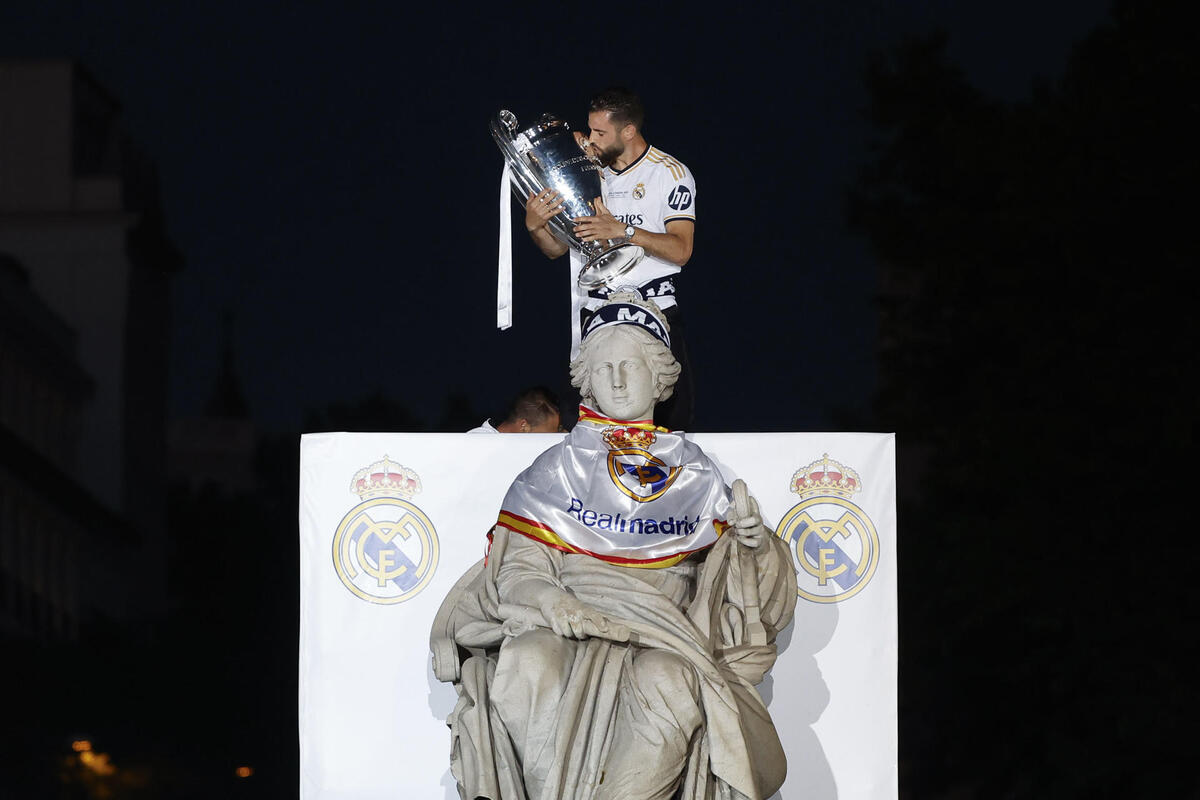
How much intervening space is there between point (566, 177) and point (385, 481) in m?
0.87

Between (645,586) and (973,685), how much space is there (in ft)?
12.6

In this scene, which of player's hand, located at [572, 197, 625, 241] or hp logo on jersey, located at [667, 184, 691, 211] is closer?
player's hand, located at [572, 197, 625, 241]

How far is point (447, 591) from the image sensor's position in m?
4.72

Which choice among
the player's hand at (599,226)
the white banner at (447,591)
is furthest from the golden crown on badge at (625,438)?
the player's hand at (599,226)

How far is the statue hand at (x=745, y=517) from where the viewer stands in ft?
13.8

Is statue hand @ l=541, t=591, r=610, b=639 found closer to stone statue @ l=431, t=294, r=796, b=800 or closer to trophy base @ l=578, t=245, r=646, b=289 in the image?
stone statue @ l=431, t=294, r=796, b=800

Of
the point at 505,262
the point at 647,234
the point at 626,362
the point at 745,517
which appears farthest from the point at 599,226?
the point at 745,517

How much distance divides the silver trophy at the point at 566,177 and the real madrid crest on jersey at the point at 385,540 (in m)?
0.70

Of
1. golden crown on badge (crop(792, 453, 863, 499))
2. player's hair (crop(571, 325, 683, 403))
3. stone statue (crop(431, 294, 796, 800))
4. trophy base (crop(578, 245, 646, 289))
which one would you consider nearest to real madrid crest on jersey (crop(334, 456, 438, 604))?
→ stone statue (crop(431, 294, 796, 800))

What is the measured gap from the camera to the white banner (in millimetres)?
4668

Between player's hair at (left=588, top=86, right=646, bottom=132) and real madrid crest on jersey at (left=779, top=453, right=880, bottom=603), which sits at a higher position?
player's hair at (left=588, top=86, right=646, bottom=132)

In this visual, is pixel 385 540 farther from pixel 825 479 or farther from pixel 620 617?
pixel 825 479

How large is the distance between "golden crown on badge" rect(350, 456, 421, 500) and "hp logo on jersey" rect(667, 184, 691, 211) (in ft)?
3.06

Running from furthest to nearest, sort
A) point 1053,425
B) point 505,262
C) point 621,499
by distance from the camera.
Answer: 1. point 1053,425
2. point 505,262
3. point 621,499
